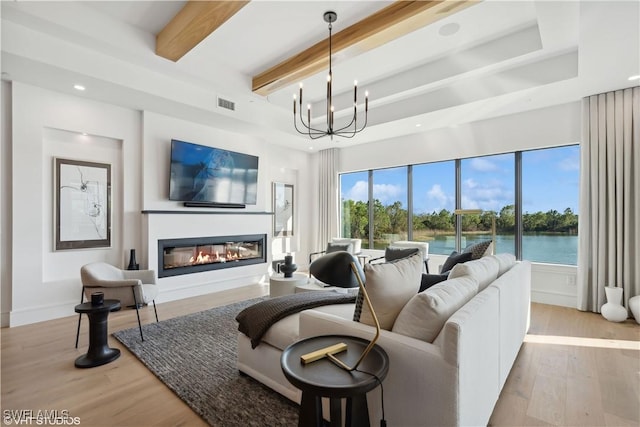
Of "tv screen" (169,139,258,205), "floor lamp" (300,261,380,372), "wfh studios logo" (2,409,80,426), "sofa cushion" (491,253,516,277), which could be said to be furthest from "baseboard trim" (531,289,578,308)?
"wfh studios logo" (2,409,80,426)

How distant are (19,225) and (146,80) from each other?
2.14m

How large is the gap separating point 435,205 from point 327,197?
2316 millimetres

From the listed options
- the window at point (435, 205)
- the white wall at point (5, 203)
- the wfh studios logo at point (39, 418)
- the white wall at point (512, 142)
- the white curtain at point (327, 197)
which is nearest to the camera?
the wfh studios logo at point (39, 418)

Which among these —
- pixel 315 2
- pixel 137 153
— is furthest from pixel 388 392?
pixel 137 153

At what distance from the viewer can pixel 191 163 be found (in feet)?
15.5

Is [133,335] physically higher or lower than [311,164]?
lower

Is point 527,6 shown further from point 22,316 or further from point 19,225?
point 22,316

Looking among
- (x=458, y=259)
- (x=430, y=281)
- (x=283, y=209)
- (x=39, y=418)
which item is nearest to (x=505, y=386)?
(x=430, y=281)

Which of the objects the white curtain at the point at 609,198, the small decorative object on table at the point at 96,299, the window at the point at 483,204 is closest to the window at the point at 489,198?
the window at the point at 483,204

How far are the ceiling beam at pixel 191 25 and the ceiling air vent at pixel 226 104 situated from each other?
3.30 feet

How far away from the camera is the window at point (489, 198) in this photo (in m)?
4.85

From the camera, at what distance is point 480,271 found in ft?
7.03

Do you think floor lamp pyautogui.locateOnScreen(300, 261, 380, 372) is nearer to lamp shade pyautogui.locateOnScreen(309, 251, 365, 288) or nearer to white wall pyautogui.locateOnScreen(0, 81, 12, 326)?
lamp shade pyautogui.locateOnScreen(309, 251, 365, 288)

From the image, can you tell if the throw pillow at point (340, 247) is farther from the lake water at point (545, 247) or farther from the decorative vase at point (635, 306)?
the decorative vase at point (635, 306)
